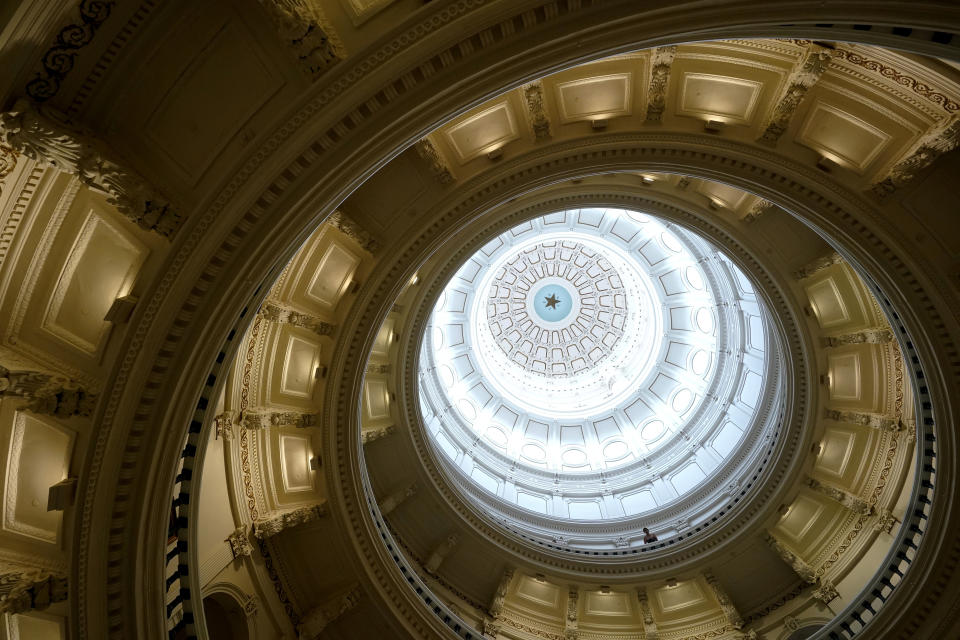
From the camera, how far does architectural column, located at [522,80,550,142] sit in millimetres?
8594

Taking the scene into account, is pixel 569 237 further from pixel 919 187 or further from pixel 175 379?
pixel 175 379

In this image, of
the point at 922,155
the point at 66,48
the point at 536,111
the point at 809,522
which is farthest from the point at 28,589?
the point at 809,522

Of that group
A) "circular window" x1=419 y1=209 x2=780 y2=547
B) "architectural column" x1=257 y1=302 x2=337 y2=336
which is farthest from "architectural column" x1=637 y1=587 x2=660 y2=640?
"architectural column" x1=257 y1=302 x2=337 y2=336

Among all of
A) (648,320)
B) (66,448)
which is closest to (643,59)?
(66,448)

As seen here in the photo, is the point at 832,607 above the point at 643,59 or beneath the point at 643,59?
beneath

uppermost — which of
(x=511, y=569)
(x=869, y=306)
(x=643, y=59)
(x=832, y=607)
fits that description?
(x=643, y=59)

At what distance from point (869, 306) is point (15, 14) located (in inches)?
599

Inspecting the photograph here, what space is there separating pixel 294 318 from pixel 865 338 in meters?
13.2

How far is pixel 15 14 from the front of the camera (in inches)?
148

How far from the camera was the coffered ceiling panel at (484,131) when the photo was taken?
29.0ft

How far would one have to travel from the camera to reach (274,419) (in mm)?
9703

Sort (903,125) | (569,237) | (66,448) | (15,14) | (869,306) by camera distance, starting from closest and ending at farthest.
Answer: (15,14)
(66,448)
(903,125)
(869,306)
(569,237)

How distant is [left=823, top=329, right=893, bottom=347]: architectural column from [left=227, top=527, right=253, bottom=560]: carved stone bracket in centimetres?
1441

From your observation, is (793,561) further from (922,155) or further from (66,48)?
(66,48)
